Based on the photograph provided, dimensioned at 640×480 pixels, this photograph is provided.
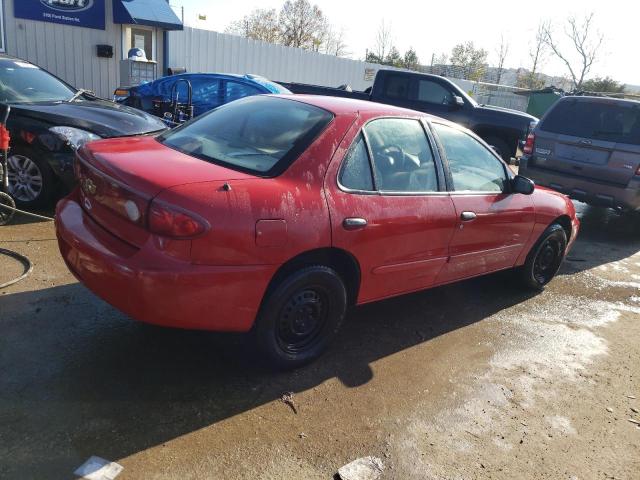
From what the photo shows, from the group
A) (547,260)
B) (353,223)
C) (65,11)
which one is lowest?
(547,260)

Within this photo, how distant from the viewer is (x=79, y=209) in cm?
A: 326

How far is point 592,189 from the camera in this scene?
7.18m

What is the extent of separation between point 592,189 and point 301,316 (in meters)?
5.64

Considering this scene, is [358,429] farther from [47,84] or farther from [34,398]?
[47,84]

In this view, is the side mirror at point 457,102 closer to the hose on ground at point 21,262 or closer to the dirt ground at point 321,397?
the dirt ground at point 321,397

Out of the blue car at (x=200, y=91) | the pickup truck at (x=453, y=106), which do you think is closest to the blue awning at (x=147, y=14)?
the blue car at (x=200, y=91)

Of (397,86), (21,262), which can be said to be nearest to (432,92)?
(397,86)

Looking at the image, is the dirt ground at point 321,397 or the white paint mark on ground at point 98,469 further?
the dirt ground at point 321,397

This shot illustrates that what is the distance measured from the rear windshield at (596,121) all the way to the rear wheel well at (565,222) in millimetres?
2684

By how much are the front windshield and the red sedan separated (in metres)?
3.14

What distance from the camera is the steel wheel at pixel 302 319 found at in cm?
310

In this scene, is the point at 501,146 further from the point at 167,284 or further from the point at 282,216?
the point at 167,284

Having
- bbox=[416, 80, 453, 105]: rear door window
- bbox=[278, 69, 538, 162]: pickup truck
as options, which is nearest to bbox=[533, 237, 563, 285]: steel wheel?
bbox=[278, 69, 538, 162]: pickup truck

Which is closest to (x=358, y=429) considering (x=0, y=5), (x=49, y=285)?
(x=49, y=285)
